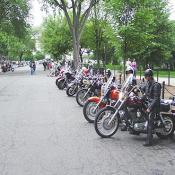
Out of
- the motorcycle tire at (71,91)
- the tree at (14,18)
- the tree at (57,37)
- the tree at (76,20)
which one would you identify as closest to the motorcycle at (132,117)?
the motorcycle tire at (71,91)

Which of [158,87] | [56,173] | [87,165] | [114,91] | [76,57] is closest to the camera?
[56,173]

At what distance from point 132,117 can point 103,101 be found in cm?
190

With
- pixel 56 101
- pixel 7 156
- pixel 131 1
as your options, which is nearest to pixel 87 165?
pixel 7 156

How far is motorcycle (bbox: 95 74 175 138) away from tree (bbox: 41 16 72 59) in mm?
59475

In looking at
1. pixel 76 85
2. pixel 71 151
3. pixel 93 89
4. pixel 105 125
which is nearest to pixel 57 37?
pixel 76 85

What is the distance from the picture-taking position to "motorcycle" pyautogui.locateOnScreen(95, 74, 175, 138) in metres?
9.52

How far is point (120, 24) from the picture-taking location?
23094 mm

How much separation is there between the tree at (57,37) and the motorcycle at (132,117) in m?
A: 59.5

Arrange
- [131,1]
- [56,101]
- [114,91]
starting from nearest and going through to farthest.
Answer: [114,91]
[56,101]
[131,1]

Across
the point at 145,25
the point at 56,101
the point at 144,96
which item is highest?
the point at 145,25

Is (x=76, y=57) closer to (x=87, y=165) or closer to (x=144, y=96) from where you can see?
(x=144, y=96)

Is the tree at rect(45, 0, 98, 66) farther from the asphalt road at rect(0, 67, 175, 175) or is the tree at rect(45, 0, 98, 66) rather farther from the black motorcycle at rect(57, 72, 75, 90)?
the asphalt road at rect(0, 67, 175, 175)

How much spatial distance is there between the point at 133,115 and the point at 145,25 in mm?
14165

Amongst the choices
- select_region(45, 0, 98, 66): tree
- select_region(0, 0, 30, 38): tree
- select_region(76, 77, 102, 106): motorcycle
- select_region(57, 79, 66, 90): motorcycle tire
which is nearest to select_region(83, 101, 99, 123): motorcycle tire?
select_region(76, 77, 102, 106): motorcycle
